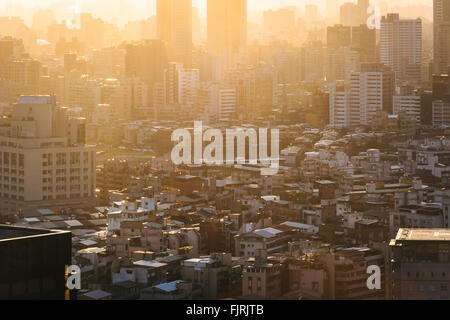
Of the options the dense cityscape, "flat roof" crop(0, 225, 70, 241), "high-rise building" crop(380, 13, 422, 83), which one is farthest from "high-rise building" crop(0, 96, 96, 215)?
"high-rise building" crop(380, 13, 422, 83)

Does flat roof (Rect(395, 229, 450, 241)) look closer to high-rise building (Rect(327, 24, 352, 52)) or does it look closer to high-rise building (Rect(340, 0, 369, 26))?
high-rise building (Rect(327, 24, 352, 52))

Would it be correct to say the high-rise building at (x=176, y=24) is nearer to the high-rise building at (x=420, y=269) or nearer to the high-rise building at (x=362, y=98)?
the high-rise building at (x=362, y=98)

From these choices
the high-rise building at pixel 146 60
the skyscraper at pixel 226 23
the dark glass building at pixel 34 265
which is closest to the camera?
the dark glass building at pixel 34 265

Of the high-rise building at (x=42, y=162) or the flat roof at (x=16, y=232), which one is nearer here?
the flat roof at (x=16, y=232)

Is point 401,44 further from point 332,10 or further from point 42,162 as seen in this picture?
point 42,162

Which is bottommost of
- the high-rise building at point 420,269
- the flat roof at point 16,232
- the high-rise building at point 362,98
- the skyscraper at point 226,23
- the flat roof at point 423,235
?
the high-rise building at point 420,269

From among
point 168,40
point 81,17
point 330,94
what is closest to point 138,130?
point 330,94

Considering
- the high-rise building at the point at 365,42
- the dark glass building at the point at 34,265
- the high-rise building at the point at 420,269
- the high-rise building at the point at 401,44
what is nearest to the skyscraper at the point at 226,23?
the high-rise building at the point at 365,42
